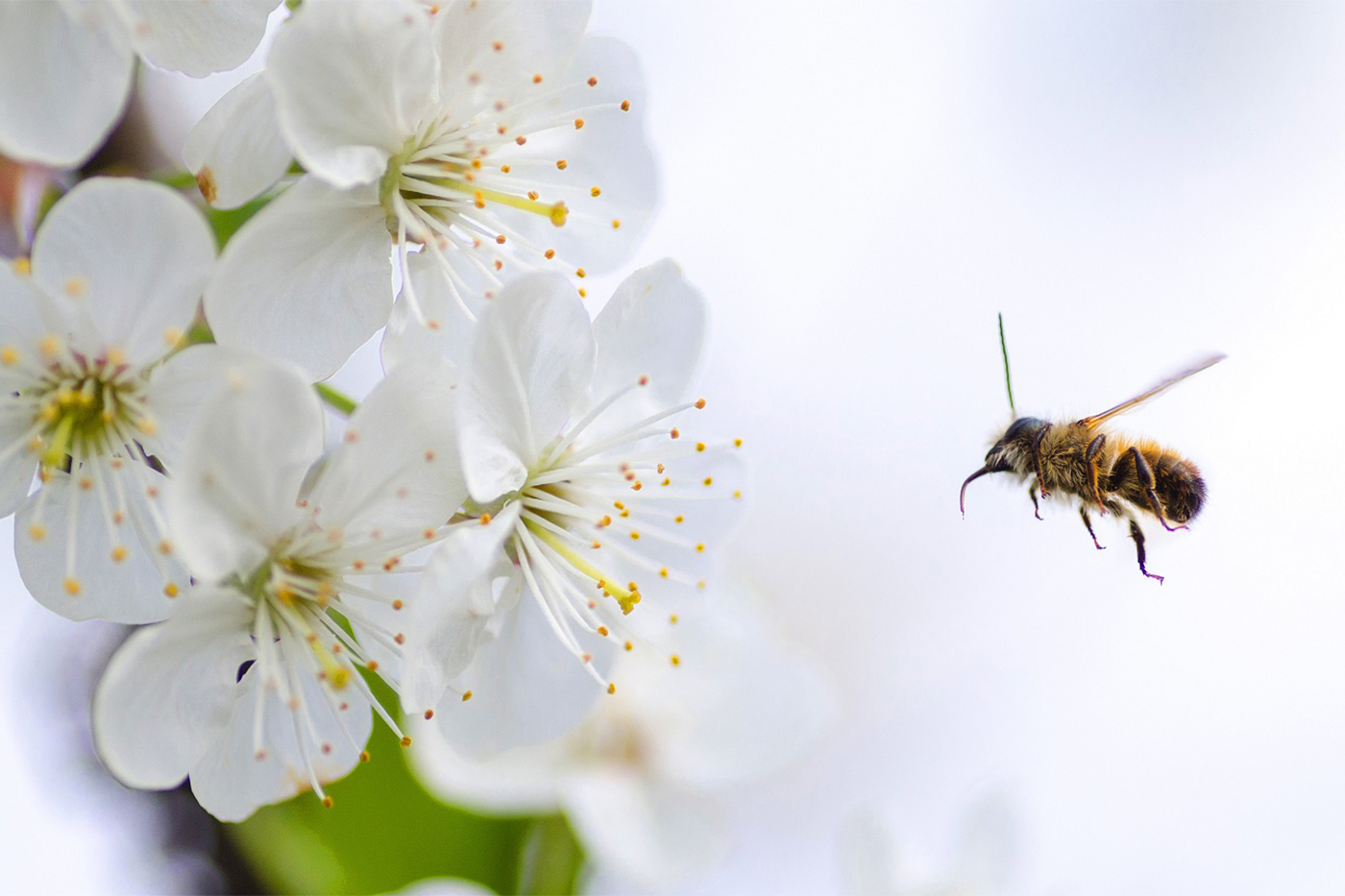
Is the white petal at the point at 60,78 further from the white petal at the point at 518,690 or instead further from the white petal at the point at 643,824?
the white petal at the point at 643,824

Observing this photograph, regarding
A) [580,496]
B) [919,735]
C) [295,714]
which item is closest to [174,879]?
[295,714]

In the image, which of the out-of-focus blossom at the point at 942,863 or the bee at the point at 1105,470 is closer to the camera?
the bee at the point at 1105,470

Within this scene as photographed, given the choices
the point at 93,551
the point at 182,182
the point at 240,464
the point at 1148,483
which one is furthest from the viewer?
the point at 1148,483

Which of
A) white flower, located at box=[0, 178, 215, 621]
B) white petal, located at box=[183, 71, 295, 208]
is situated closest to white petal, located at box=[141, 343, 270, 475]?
white flower, located at box=[0, 178, 215, 621]

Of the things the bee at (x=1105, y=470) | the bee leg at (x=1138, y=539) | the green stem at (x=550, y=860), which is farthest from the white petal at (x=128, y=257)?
the green stem at (x=550, y=860)

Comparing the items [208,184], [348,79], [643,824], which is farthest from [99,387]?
[643,824]

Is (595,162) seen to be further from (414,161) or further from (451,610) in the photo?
(451,610)

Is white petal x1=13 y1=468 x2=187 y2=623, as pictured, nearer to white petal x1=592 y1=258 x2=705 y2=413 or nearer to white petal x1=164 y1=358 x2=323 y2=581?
white petal x1=164 y1=358 x2=323 y2=581
